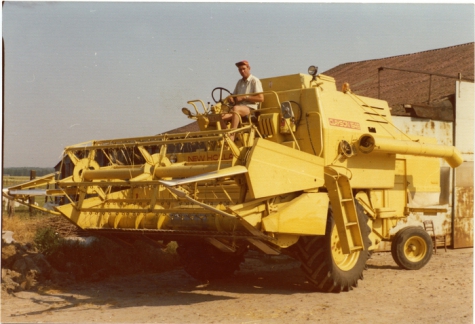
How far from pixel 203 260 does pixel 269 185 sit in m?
2.78

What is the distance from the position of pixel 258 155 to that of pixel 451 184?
8.08 m

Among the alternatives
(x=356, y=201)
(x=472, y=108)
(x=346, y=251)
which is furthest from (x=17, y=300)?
(x=472, y=108)

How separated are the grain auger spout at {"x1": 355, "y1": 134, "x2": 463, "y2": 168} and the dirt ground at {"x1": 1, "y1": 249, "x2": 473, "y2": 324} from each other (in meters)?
1.96

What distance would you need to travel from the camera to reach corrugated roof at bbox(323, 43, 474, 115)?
51.3 ft

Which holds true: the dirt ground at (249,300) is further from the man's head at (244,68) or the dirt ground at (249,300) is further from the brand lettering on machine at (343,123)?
the man's head at (244,68)

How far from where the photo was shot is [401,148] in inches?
361

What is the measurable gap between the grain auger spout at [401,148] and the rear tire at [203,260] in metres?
2.44

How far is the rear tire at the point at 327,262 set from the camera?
7965 mm

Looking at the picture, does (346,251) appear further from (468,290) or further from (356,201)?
(468,290)

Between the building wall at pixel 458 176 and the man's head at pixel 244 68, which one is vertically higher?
the man's head at pixel 244 68

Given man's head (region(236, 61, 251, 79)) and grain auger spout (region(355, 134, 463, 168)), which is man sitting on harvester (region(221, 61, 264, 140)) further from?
grain auger spout (region(355, 134, 463, 168))

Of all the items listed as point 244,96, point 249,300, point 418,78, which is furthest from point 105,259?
point 418,78

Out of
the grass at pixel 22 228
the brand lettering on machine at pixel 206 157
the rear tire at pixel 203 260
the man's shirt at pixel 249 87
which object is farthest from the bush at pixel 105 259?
the man's shirt at pixel 249 87

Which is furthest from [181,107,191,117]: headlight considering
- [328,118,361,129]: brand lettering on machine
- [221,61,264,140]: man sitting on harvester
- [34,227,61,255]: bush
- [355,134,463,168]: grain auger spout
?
[34,227,61,255]: bush
